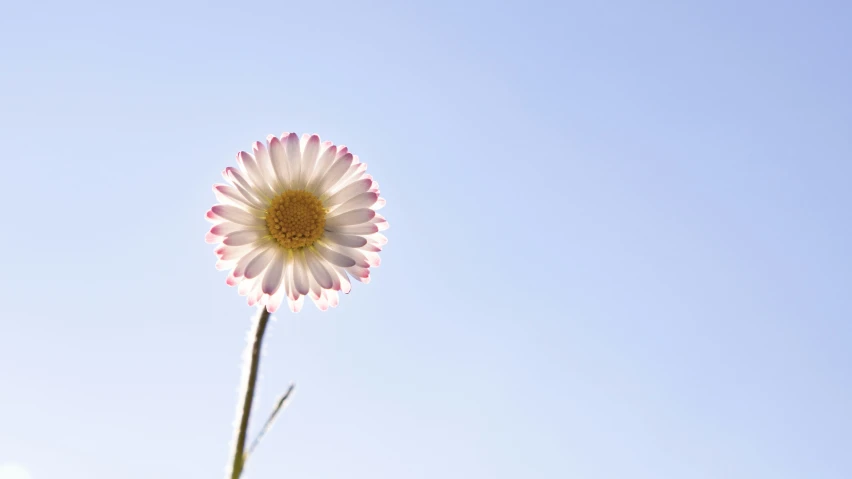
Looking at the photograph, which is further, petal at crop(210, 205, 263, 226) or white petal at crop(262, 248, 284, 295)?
petal at crop(210, 205, 263, 226)

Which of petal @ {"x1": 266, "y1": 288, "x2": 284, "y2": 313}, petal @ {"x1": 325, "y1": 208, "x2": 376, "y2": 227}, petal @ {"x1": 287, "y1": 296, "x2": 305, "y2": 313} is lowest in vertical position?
petal @ {"x1": 266, "y1": 288, "x2": 284, "y2": 313}

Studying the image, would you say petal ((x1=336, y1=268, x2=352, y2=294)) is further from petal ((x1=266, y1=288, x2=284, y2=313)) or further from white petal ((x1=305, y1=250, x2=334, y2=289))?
petal ((x1=266, y1=288, x2=284, y2=313))

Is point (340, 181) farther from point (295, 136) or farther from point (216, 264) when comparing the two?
point (216, 264)

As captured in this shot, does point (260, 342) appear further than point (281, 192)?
No

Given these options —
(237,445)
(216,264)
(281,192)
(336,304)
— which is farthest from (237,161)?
(237,445)

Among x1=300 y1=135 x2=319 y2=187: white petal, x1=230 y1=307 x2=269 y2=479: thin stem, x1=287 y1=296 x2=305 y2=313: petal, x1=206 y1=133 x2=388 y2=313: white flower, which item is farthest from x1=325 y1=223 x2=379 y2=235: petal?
x1=230 y1=307 x2=269 y2=479: thin stem
